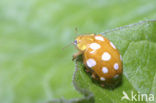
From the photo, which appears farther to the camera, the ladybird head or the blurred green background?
the blurred green background

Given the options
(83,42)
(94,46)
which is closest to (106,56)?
(94,46)

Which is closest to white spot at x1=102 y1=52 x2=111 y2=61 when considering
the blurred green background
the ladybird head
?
the ladybird head

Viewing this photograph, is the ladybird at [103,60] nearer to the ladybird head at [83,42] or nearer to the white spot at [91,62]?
the white spot at [91,62]

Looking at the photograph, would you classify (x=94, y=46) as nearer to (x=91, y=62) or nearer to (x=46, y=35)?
(x=91, y=62)

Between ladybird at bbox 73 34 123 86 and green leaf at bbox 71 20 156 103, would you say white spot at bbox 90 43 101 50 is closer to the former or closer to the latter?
ladybird at bbox 73 34 123 86

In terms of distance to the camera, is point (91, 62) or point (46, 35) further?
point (46, 35)

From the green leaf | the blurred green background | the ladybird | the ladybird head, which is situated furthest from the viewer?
the blurred green background
